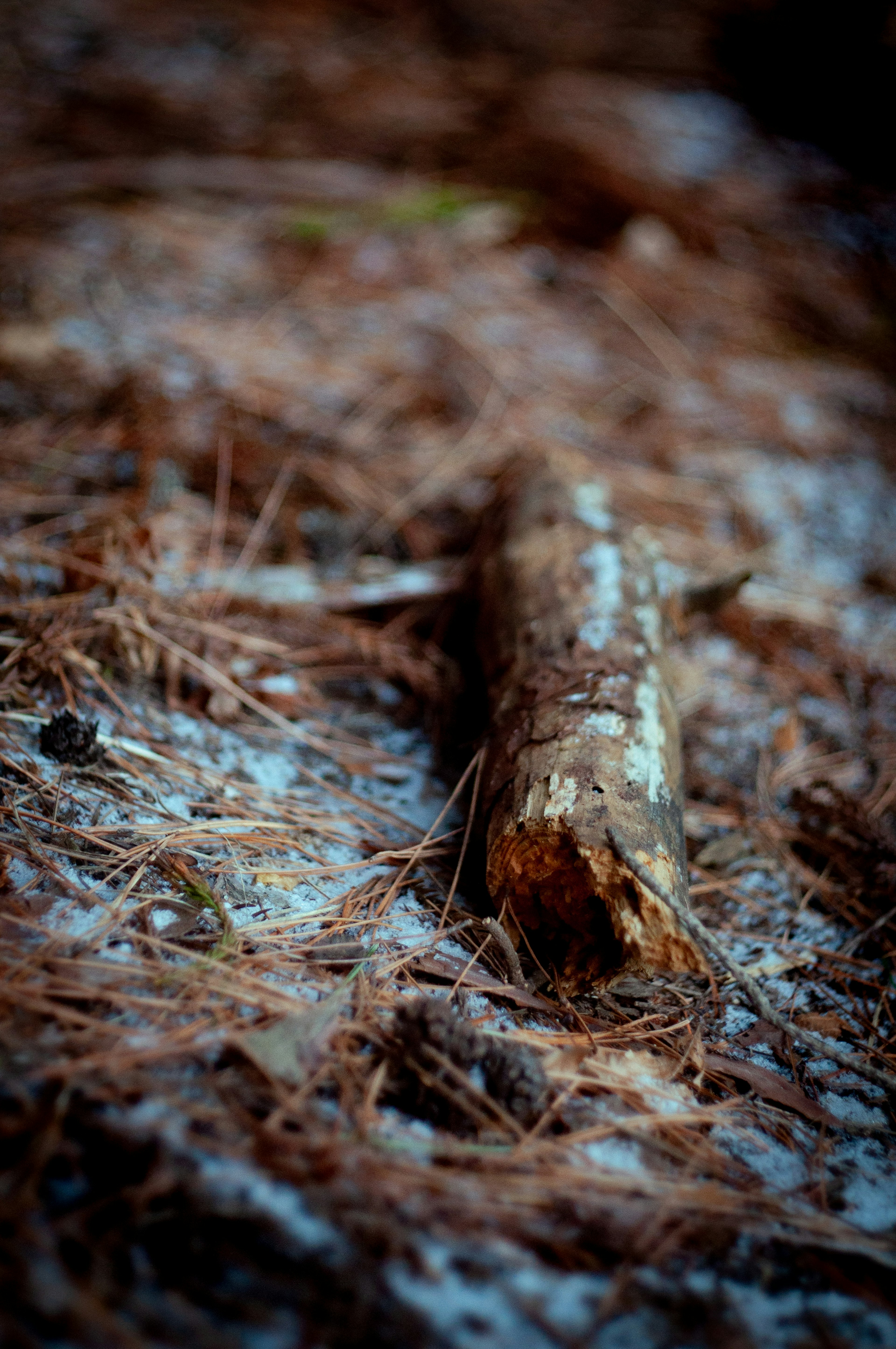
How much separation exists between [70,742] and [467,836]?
687 mm

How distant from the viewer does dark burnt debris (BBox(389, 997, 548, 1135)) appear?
965 mm

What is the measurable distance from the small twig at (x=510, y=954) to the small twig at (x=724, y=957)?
0.21 metres

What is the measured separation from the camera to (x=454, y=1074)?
3.21 feet

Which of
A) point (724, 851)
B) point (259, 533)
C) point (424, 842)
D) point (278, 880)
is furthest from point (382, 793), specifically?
point (259, 533)

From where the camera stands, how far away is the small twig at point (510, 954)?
117 centimetres

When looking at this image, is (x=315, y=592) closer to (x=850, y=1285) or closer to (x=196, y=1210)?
(x=196, y=1210)

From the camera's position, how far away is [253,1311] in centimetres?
74

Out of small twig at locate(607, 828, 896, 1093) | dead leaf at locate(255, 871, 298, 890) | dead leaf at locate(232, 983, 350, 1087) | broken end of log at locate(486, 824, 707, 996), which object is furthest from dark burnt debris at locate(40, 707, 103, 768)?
small twig at locate(607, 828, 896, 1093)

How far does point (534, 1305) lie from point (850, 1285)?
394 millimetres

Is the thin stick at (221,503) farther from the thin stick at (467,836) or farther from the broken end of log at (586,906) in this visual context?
the broken end of log at (586,906)

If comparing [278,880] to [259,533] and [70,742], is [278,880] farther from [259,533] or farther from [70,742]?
[259,533]

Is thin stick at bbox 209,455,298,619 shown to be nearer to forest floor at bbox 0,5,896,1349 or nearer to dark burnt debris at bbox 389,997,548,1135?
forest floor at bbox 0,5,896,1349

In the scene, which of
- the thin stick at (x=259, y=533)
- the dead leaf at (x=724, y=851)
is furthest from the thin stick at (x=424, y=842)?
the thin stick at (x=259, y=533)

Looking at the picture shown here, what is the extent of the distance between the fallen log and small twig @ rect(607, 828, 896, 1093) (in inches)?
0.6
